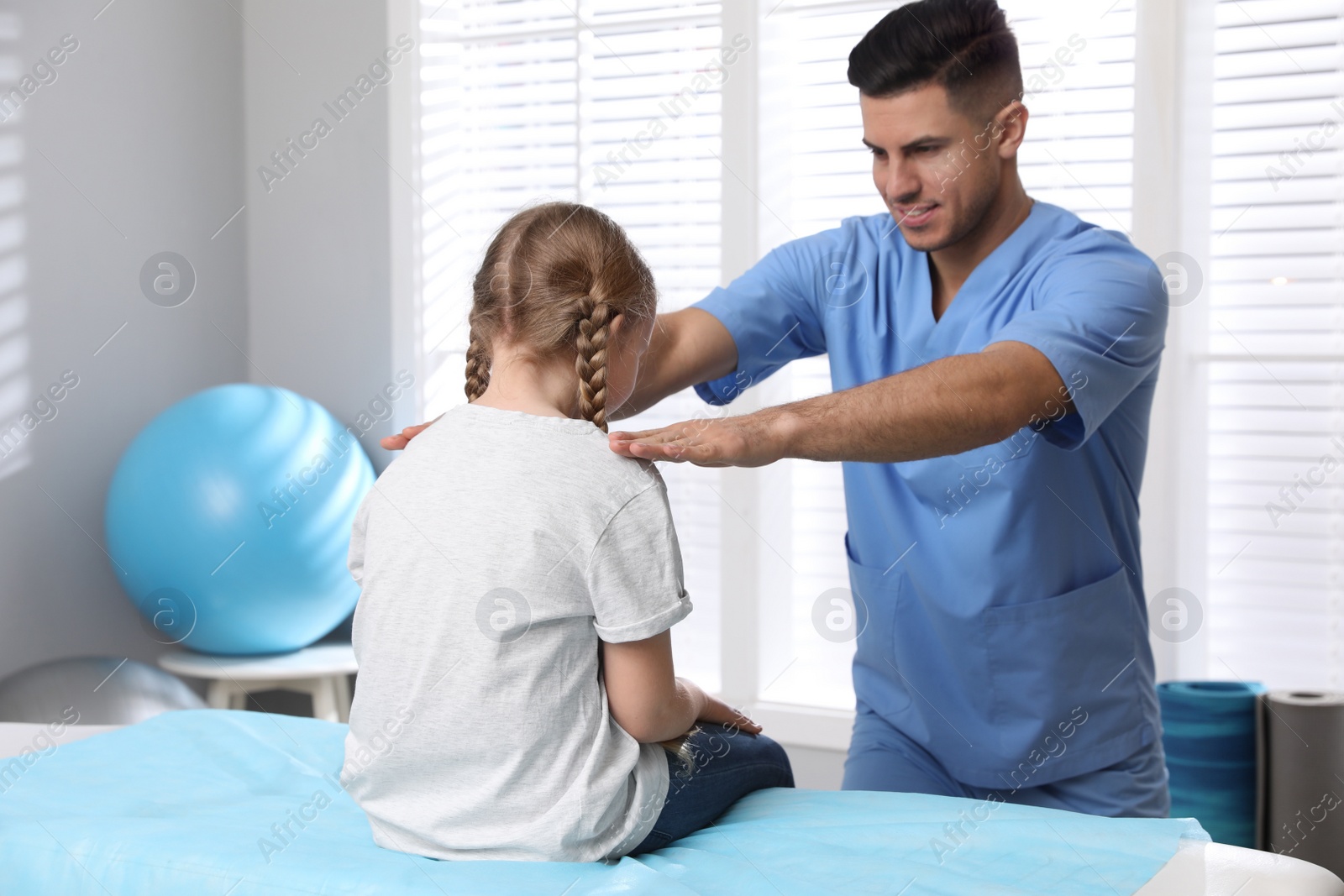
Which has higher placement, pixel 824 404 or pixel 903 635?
pixel 824 404

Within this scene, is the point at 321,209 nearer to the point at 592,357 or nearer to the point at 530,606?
the point at 592,357

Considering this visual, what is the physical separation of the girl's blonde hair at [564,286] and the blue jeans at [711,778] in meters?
0.34

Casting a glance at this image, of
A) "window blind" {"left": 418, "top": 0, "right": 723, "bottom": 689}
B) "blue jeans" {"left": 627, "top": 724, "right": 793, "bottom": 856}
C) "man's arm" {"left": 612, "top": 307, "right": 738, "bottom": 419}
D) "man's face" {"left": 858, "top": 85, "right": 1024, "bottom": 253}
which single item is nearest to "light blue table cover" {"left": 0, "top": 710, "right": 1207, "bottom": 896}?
"blue jeans" {"left": 627, "top": 724, "right": 793, "bottom": 856}

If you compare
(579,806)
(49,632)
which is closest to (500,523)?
(579,806)

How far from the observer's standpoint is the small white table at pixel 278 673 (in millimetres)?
2340

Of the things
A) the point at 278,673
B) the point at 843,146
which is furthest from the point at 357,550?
the point at 843,146

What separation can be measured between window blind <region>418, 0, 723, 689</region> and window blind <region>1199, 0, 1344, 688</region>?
1.05 metres

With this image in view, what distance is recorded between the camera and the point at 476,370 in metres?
1.19

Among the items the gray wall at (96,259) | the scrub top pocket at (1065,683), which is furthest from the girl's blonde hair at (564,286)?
the gray wall at (96,259)

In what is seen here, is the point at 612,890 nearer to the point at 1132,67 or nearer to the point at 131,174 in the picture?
the point at 1132,67

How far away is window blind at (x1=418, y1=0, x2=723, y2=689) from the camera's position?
8.63 ft

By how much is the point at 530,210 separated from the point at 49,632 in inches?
77.4

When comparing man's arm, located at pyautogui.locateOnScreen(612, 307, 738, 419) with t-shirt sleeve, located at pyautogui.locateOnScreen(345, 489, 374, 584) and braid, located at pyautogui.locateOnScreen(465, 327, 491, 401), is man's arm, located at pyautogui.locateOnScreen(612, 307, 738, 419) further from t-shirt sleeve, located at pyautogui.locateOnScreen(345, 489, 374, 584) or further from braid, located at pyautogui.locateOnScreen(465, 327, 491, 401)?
t-shirt sleeve, located at pyautogui.locateOnScreen(345, 489, 374, 584)

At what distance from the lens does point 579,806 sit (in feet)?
3.14
